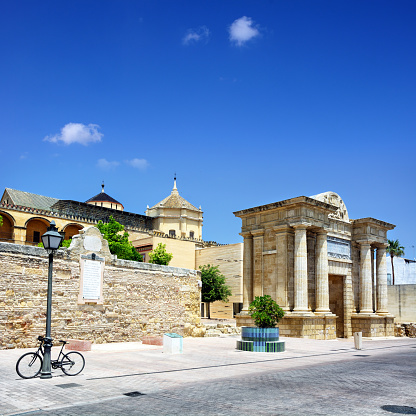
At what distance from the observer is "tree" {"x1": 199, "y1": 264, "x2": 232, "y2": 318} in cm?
5600

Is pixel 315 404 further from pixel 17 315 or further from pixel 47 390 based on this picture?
pixel 17 315

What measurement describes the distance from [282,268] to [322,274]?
2652mm

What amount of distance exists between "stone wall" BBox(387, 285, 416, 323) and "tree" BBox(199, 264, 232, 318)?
2121 cm

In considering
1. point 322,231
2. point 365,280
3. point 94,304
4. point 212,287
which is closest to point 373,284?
point 365,280

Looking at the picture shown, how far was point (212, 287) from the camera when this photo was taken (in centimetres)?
5625

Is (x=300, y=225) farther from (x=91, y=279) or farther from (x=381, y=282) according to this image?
(x=91, y=279)

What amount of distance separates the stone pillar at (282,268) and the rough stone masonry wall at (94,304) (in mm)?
4506

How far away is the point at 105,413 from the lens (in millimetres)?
7461

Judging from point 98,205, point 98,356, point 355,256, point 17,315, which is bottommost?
point 98,356

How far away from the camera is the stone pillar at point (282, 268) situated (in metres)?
25.4

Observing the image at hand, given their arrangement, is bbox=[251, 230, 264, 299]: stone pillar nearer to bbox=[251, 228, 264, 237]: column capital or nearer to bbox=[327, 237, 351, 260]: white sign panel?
bbox=[251, 228, 264, 237]: column capital

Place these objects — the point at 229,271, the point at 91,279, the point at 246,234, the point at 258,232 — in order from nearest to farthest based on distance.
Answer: the point at 91,279, the point at 258,232, the point at 246,234, the point at 229,271

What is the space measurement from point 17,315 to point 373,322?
2161 cm

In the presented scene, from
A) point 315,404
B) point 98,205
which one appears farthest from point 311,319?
point 98,205
